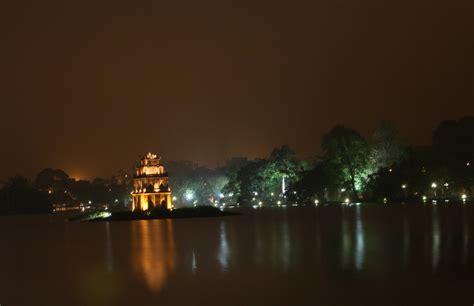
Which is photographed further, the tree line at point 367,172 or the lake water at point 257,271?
the tree line at point 367,172

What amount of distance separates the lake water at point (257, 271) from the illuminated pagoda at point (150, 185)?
5039 centimetres

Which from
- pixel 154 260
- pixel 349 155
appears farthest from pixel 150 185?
pixel 154 260

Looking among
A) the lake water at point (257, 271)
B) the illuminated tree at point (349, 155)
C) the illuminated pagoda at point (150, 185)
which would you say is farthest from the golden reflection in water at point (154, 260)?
the illuminated tree at point (349, 155)

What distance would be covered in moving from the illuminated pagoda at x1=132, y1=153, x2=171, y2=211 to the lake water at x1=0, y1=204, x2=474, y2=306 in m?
50.4

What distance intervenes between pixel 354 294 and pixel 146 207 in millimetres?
76077

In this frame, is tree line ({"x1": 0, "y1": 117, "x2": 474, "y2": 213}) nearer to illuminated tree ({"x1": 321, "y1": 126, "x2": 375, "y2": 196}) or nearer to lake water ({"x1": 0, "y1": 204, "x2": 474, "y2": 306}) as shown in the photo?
illuminated tree ({"x1": 321, "y1": 126, "x2": 375, "y2": 196})

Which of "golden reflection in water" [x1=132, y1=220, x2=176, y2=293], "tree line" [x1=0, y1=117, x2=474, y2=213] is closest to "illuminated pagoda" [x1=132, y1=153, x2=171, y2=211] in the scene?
"tree line" [x1=0, y1=117, x2=474, y2=213]

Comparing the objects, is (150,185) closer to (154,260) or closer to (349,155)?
(349,155)

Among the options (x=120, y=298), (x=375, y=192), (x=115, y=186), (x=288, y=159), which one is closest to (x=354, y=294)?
(x=120, y=298)

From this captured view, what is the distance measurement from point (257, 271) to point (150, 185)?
68447 millimetres

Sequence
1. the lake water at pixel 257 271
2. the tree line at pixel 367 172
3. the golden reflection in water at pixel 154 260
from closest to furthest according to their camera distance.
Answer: the lake water at pixel 257 271, the golden reflection in water at pixel 154 260, the tree line at pixel 367 172

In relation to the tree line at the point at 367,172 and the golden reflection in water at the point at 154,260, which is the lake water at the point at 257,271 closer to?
the golden reflection in water at the point at 154,260

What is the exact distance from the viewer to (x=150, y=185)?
93000 millimetres

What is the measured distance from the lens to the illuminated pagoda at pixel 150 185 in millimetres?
93250
